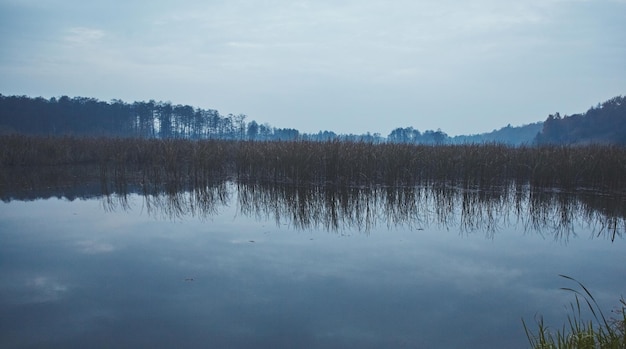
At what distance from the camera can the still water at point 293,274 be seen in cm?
259

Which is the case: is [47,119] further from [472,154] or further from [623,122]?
[623,122]

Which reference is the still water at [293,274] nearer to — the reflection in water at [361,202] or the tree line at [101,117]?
the reflection in water at [361,202]

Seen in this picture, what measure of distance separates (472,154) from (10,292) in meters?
9.01

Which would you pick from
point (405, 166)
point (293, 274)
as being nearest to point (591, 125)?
point (405, 166)

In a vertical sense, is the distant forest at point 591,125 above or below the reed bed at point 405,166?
above

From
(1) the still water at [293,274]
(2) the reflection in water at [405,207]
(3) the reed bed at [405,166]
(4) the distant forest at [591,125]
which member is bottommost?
(1) the still water at [293,274]

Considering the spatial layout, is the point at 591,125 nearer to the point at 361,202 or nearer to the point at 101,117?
the point at 361,202

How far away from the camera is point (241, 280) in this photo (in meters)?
3.50

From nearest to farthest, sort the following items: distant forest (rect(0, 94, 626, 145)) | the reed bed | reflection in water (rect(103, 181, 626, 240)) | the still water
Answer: the still water, reflection in water (rect(103, 181, 626, 240)), the reed bed, distant forest (rect(0, 94, 626, 145))

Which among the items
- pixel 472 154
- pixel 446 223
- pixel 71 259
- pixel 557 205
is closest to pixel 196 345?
pixel 71 259

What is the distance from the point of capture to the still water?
2.59 m

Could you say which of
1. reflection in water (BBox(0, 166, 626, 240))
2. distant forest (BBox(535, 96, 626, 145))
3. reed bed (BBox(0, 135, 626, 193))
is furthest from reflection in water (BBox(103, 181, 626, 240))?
distant forest (BBox(535, 96, 626, 145))

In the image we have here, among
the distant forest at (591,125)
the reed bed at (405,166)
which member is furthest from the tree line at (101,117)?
the reed bed at (405,166)

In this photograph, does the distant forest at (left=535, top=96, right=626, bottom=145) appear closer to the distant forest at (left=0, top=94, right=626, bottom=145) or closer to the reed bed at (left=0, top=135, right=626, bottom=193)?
the distant forest at (left=0, top=94, right=626, bottom=145)
